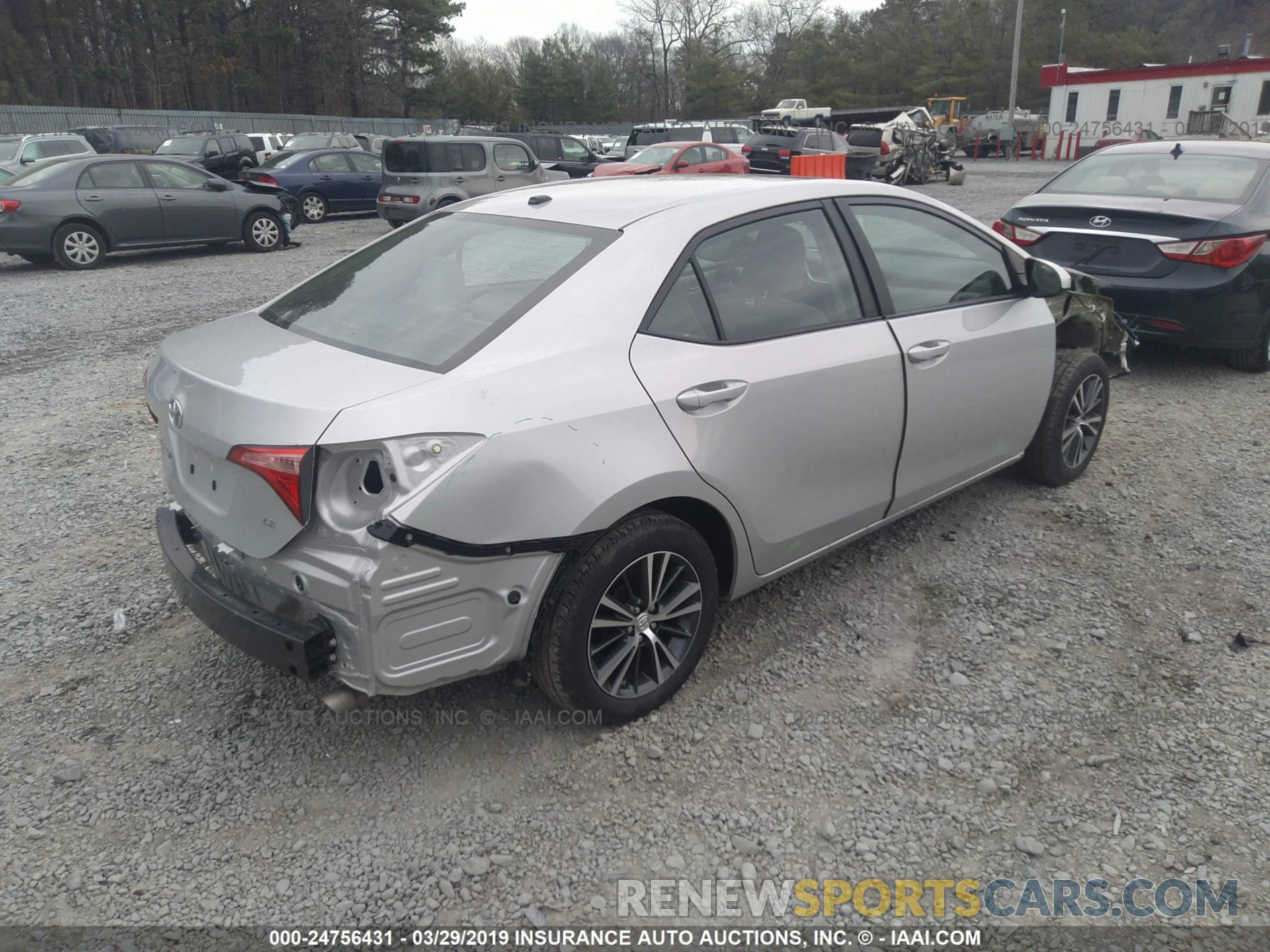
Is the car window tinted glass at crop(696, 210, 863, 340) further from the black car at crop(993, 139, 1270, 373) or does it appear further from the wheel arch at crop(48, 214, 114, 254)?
the wheel arch at crop(48, 214, 114, 254)

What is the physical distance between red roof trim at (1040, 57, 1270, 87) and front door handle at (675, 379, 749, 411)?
43.4 m

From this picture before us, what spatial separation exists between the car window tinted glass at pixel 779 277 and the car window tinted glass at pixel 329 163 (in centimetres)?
1626

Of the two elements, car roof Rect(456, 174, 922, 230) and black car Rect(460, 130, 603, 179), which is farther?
black car Rect(460, 130, 603, 179)

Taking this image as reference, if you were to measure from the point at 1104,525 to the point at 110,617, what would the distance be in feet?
14.6

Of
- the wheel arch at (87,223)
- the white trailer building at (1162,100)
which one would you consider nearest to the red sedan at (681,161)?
the wheel arch at (87,223)

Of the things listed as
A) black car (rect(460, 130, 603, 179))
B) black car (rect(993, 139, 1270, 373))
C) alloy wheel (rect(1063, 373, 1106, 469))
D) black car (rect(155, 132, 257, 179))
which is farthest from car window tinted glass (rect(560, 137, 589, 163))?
alloy wheel (rect(1063, 373, 1106, 469))

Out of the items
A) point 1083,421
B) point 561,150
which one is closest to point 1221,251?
point 1083,421

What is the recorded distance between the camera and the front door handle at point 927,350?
3549mm

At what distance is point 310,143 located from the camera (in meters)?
22.6

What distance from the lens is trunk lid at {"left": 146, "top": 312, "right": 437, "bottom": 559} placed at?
96.0 inches

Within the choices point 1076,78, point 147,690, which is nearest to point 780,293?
point 147,690

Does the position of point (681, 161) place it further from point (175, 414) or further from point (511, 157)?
point (175, 414)

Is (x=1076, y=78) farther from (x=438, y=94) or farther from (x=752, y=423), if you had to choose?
(x=752, y=423)

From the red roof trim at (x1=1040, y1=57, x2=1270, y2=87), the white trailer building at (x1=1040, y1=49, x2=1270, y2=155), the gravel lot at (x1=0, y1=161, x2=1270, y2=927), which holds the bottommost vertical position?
the gravel lot at (x1=0, y1=161, x2=1270, y2=927)
